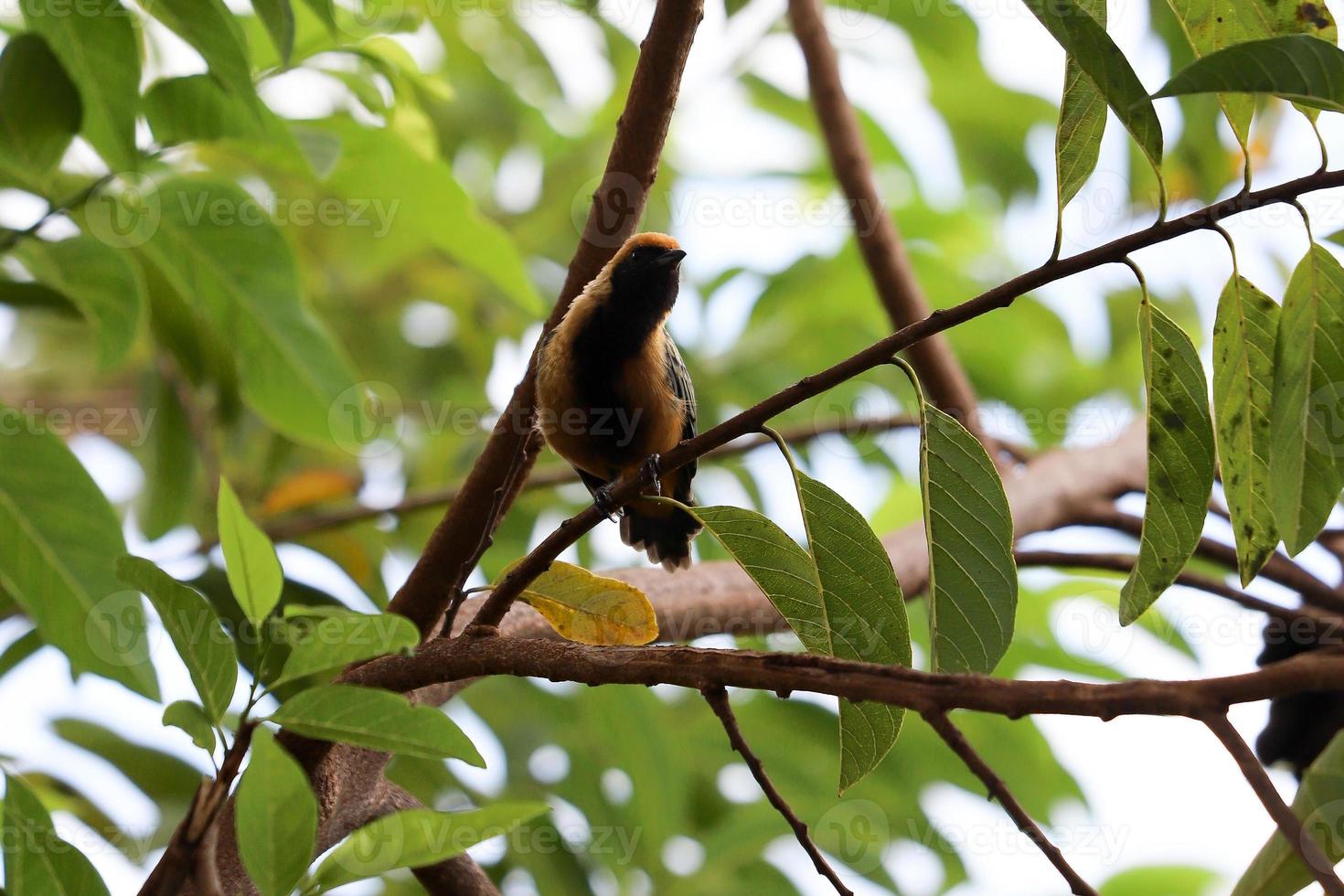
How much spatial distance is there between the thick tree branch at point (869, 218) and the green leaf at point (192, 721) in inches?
90.4

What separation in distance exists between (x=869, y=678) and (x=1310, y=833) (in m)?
0.41

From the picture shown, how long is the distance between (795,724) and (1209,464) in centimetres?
206

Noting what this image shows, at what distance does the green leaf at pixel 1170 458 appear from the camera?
1.29m

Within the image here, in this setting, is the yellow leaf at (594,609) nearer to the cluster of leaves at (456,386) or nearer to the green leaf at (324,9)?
the cluster of leaves at (456,386)

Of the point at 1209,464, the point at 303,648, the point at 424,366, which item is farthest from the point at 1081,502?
the point at 303,648

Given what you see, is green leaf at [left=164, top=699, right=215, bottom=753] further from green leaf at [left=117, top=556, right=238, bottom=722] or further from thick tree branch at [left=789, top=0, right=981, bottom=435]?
thick tree branch at [left=789, top=0, right=981, bottom=435]

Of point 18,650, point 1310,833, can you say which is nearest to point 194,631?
point 1310,833

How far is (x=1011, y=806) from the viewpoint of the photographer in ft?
3.18

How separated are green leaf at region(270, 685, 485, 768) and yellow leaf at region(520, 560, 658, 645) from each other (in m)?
0.51

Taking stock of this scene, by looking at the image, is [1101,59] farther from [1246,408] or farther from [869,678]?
[869,678]

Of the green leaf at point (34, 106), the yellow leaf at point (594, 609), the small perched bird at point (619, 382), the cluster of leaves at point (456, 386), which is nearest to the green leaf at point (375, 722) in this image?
the cluster of leaves at point (456, 386)

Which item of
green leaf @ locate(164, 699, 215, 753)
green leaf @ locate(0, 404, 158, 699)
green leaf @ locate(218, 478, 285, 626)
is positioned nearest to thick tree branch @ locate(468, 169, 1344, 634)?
green leaf @ locate(218, 478, 285, 626)

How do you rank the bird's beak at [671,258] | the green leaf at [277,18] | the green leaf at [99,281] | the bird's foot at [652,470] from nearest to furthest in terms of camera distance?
the bird's foot at [652,470], the green leaf at [277,18], the green leaf at [99,281], the bird's beak at [671,258]

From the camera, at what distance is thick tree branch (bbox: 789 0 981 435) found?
313cm
